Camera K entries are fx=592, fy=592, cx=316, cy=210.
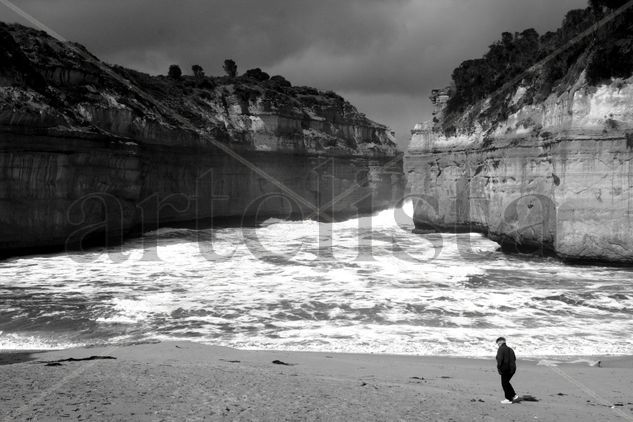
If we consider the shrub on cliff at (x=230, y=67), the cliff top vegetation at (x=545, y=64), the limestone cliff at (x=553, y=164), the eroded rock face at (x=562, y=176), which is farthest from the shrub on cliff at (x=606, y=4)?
the shrub on cliff at (x=230, y=67)

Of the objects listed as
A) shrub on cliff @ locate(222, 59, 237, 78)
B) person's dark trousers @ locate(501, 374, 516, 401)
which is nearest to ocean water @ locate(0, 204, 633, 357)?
person's dark trousers @ locate(501, 374, 516, 401)

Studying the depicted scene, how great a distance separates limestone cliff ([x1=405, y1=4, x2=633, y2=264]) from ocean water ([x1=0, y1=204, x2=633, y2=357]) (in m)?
1.23

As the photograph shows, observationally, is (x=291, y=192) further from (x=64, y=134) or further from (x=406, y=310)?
(x=406, y=310)

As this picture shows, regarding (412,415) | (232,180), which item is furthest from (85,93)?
(412,415)

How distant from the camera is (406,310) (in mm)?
14523

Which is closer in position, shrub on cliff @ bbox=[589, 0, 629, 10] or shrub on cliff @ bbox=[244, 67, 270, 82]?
shrub on cliff @ bbox=[589, 0, 629, 10]

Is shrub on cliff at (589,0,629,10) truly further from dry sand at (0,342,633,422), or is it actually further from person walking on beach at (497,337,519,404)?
person walking on beach at (497,337,519,404)

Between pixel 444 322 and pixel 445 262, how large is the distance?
9615mm

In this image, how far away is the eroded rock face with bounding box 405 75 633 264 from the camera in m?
20.2

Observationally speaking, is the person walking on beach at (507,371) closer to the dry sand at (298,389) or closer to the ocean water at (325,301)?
the dry sand at (298,389)

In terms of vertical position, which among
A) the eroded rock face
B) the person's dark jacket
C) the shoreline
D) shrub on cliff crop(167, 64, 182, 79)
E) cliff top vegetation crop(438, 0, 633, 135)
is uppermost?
Result: shrub on cliff crop(167, 64, 182, 79)

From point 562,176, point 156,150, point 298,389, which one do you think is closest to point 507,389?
point 298,389

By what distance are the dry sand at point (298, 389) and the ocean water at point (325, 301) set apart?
165 centimetres

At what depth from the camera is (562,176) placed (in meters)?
21.3
